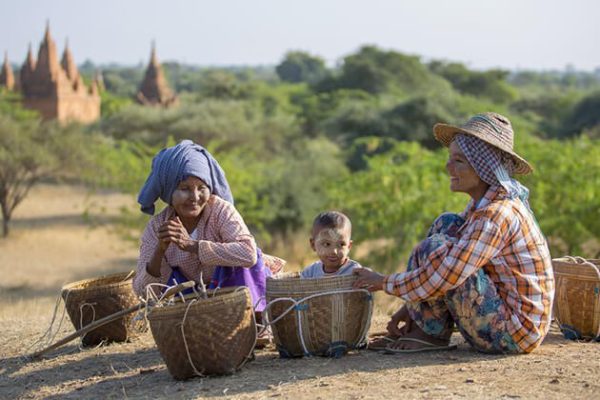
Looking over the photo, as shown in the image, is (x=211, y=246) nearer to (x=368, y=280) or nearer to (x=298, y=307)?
(x=298, y=307)

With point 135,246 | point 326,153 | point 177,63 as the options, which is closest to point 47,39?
point 326,153

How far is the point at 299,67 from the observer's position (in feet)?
319

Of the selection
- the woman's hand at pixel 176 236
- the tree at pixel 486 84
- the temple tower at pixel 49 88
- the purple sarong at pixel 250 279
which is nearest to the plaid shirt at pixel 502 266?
the purple sarong at pixel 250 279

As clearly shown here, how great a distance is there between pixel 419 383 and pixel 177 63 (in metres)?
173

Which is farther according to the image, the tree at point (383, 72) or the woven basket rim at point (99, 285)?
the tree at point (383, 72)

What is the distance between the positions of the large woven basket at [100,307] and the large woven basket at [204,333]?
1.28m

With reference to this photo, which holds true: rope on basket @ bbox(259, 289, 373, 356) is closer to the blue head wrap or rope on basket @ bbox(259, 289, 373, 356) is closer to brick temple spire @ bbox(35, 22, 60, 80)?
the blue head wrap

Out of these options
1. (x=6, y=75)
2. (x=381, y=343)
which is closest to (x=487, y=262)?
(x=381, y=343)

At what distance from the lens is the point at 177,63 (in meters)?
173

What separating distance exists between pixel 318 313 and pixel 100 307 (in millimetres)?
1680

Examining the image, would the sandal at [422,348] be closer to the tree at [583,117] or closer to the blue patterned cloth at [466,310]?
the blue patterned cloth at [466,310]

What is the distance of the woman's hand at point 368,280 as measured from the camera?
14.6 feet

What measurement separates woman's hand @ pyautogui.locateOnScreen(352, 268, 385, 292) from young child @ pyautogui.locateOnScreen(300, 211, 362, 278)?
81mm

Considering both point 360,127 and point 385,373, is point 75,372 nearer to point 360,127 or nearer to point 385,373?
point 385,373
